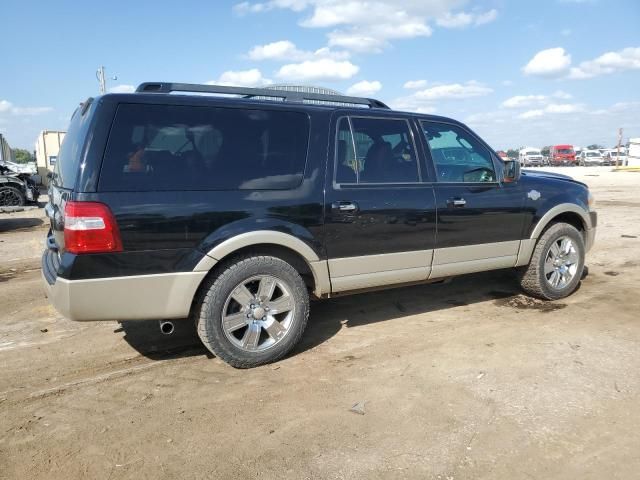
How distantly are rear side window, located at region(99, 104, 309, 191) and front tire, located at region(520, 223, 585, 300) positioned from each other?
2.88 meters

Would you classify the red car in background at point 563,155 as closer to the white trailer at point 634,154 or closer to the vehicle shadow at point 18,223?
the white trailer at point 634,154

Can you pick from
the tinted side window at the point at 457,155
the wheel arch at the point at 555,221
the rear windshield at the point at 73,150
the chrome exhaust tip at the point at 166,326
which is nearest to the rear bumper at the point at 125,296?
the chrome exhaust tip at the point at 166,326

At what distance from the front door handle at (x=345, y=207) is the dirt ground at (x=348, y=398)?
1.15m

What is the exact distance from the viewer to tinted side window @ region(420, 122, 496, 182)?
4.54m

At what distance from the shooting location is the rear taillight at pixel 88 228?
121 inches

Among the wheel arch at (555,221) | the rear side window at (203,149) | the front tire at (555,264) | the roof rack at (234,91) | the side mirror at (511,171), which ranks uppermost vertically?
the roof rack at (234,91)

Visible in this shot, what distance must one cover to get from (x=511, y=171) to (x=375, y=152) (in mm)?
1528

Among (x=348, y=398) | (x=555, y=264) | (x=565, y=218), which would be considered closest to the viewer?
(x=348, y=398)

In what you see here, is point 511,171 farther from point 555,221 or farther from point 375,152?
point 375,152

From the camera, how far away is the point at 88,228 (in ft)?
10.1

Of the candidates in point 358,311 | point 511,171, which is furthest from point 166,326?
point 511,171

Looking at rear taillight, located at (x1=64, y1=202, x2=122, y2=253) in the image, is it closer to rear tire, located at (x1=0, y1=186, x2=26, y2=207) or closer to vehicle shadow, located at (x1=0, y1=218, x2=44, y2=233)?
vehicle shadow, located at (x1=0, y1=218, x2=44, y2=233)

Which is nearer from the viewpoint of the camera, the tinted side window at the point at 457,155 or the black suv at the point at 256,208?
the black suv at the point at 256,208

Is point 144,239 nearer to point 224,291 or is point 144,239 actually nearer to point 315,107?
point 224,291
